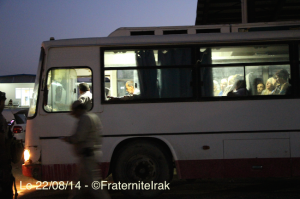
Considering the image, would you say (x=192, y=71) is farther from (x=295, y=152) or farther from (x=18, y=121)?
(x=18, y=121)

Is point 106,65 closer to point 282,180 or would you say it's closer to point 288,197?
point 288,197

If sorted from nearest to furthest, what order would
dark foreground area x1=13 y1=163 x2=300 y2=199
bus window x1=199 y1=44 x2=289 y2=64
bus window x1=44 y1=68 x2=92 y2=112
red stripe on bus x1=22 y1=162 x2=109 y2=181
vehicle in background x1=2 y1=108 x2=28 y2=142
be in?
1. red stripe on bus x1=22 y1=162 x2=109 y2=181
2. bus window x1=44 y1=68 x2=92 y2=112
3. bus window x1=199 y1=44 x2=289 y2=64
4. dark foreground area x1=13 y1=163 x2=300 y2=199
5. vehicle in background x1=2 y1=108 x2=28 y2=142

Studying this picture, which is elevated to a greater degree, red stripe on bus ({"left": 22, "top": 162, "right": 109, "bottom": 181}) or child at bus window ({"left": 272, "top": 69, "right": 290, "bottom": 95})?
child at bus window ({"left": 272, "top": 69, "right": 290, "bottom": 95})

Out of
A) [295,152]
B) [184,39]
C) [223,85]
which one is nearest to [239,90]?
[223,85]

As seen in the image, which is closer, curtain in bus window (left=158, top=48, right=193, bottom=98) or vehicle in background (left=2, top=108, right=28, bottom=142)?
curtain in bus window (left=158, top=48, right=193, bottom=98)

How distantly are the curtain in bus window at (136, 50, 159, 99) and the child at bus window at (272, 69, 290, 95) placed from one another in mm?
2362

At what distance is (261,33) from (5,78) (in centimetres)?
3951

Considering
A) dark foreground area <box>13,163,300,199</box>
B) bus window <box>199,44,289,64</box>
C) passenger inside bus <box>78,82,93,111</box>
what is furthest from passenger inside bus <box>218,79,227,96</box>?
passenger inside bus <box>78,82,93,111</box>

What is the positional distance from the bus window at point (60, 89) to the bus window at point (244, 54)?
7.88ft

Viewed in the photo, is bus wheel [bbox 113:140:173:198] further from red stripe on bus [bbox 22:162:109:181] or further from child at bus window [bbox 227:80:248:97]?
child at bus window [bbox 227:80:248:97]

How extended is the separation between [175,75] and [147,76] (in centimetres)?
56

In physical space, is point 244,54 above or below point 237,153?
above

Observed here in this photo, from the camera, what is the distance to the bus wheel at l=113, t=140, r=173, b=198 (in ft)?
19.1

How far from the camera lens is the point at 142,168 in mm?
5871
